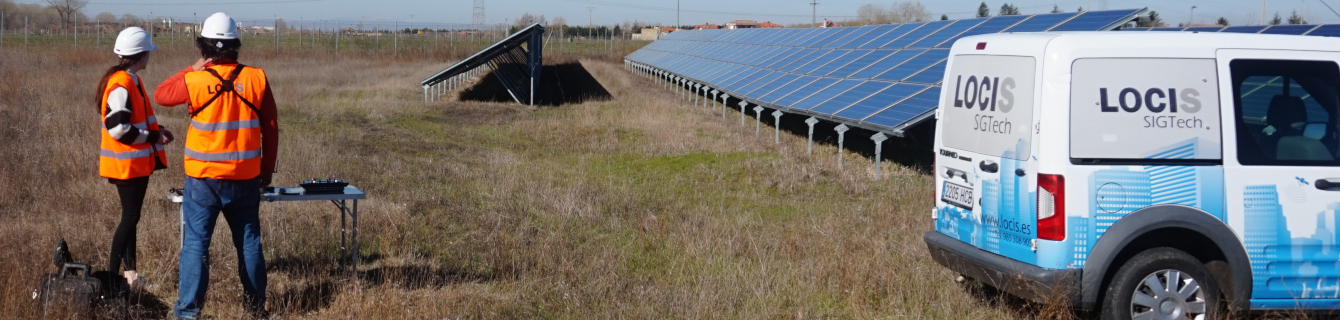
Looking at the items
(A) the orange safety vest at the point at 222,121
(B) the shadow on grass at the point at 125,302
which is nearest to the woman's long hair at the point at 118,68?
(A) the orange safety vest at the point at 222,121

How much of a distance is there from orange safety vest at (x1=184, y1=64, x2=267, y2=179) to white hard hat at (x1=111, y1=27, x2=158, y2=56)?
2.53 ft

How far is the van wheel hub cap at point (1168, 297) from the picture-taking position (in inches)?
182

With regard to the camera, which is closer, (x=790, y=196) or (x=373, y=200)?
(x=373, y=200)

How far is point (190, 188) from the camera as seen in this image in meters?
4.48

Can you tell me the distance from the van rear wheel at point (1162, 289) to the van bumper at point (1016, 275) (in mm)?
209

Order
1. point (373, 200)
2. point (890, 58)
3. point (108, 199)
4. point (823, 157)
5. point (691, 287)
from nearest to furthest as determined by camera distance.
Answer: point (691, 287), point (108, 199), point (373, 200), point (823, 157), point (890, 58)

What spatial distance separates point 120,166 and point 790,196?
6179mm

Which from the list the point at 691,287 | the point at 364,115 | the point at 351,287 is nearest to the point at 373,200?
the point at 351,287

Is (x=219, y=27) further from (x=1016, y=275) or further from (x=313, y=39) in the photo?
(x=313, y=39)

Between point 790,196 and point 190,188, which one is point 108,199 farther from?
point 790,196

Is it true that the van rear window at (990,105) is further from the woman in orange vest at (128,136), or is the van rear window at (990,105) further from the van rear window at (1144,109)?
the woman in orange vest at (128,136)

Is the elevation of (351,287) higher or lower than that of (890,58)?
lower

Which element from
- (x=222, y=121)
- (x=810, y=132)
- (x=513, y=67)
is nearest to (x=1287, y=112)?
(x=222, y=121)

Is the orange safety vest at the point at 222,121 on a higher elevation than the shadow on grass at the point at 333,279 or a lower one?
higher
